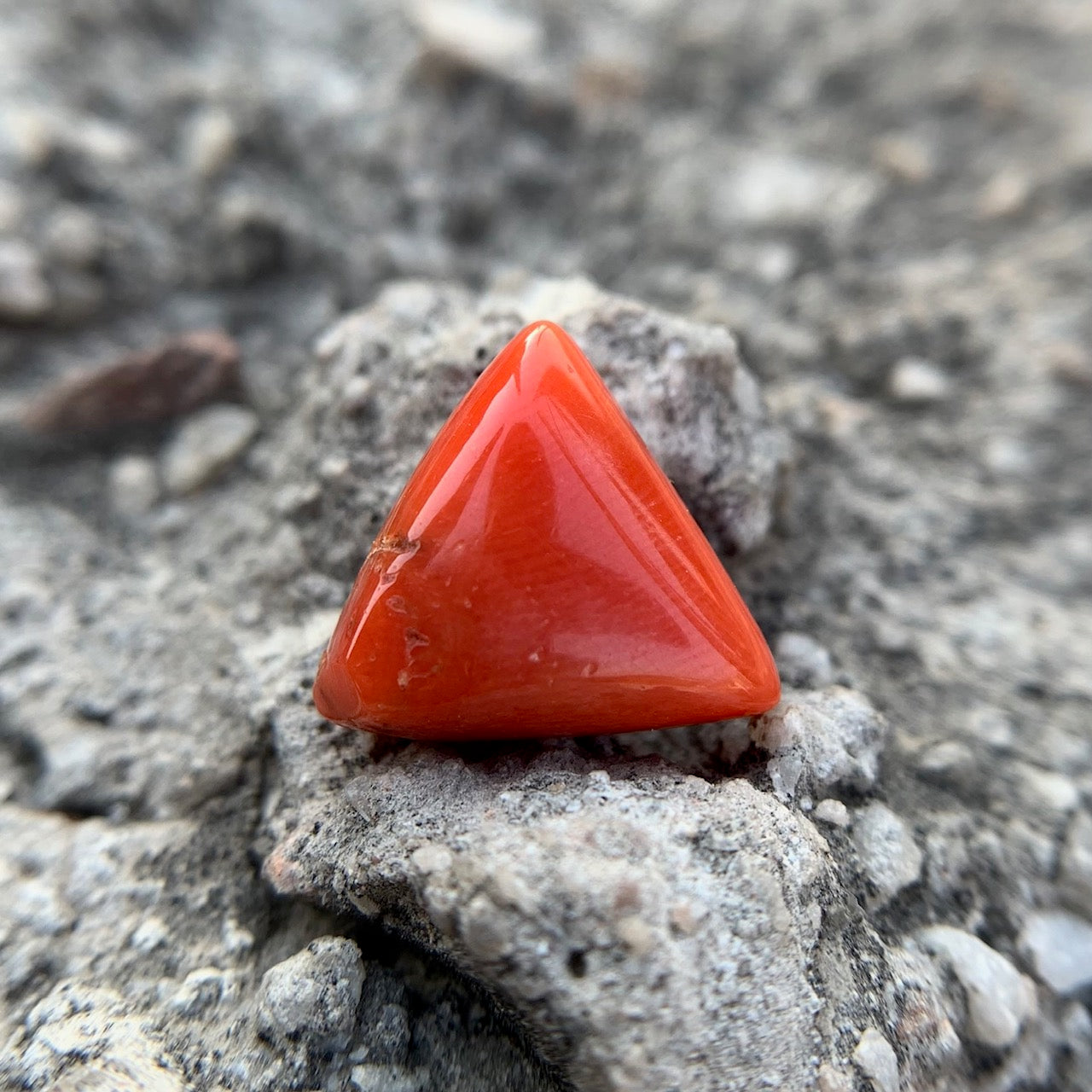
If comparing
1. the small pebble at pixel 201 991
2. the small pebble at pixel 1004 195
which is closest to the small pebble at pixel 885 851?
the small pebble at pixel 201 991

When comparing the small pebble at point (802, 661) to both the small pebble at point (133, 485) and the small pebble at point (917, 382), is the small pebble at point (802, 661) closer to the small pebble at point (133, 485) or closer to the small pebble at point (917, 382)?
the small pebble at point (917, 382)

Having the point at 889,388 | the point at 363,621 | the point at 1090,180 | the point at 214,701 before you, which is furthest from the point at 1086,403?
the point at 214,701

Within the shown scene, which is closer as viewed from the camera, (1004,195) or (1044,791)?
(1044,791)

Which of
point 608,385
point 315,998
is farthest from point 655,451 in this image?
point 315,998

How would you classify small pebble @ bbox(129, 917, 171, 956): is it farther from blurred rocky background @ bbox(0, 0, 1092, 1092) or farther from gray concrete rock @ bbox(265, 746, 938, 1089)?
gray concrete rock @ bbox(265, 746, 938, 1089)

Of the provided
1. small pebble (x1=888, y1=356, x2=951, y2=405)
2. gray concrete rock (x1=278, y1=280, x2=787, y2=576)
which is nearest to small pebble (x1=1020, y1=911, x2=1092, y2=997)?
gray concrete rock (x1=278, y1=280, x2=787, y2=576)

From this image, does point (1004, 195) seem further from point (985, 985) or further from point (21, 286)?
point (21, 286)
